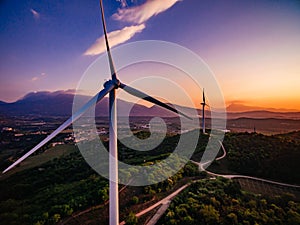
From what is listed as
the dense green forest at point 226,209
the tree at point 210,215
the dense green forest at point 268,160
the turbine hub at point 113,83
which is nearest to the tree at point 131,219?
the dense green forest at point 226,209

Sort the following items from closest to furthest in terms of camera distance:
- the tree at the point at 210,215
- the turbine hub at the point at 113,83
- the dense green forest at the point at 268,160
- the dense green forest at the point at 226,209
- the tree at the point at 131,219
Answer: the turbine hub at the point at 113,83
the tree at the point at 210,215
the tree at the point at 131,219
the dense green forest at the point at 226,209
the dense green forest at the point at 268,160

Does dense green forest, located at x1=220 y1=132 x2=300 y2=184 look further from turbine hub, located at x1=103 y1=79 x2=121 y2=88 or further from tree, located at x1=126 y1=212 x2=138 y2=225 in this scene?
turbine hub, located at x1=103 y1=79 x2=121 y2=88

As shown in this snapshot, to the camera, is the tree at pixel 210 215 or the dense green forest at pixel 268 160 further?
the dense green forest at pixel 268 160

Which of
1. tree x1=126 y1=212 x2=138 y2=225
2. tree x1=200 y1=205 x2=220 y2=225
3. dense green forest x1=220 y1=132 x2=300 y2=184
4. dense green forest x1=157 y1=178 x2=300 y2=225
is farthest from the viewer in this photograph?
dense green forest x1=220 y1=132 x2=300 y2=184

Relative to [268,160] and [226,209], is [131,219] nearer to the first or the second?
[226,209]

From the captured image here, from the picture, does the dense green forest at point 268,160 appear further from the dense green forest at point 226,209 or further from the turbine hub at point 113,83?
the turbine hub at point 113,83

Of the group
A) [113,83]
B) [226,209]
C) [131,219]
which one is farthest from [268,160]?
[113,83]

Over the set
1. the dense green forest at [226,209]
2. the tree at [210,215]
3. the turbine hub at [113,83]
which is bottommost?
the dense green forest at [226,209]

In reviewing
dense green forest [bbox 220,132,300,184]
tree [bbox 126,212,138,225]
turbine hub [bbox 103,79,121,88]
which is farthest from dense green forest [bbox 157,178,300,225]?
turbine hub [bbox 103,79,121,88]

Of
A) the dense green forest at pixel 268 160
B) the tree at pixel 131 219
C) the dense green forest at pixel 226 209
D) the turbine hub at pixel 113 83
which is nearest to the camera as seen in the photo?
the turbine hub at pixel 113 83
